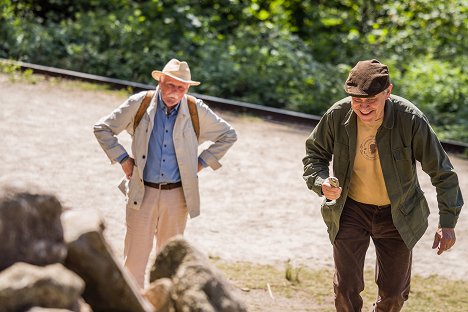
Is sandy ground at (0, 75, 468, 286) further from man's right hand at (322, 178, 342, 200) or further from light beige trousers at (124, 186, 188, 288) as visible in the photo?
man's right hand at (322, 178, 342, 200)

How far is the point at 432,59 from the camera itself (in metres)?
20.3

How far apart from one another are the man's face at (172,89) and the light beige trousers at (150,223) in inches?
24.9

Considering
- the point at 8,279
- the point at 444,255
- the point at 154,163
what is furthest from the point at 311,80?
the point at 8,279

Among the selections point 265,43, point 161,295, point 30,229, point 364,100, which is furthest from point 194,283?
point 265,43

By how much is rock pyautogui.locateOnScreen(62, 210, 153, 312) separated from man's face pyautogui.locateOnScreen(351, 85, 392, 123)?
107 inches

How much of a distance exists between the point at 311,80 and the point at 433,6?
5111 millimetres

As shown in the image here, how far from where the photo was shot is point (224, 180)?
492 inches

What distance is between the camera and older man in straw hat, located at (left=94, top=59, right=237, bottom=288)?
7734 mm

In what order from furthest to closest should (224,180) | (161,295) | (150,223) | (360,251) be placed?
(224,180)
(150,223)
(360,251)
(161,295)

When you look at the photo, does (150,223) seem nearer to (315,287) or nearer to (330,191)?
(330,191)

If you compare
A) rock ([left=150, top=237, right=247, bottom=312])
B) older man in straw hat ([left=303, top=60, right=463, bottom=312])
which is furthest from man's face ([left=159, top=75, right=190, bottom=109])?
rock ([left=150, top=237, right=247, bottom=312])

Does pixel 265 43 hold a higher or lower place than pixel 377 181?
lower

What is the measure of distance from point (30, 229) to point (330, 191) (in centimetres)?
300

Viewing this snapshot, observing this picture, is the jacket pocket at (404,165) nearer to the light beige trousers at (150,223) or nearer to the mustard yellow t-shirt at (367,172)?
the mustard yellow t-shirt at (367,172)
